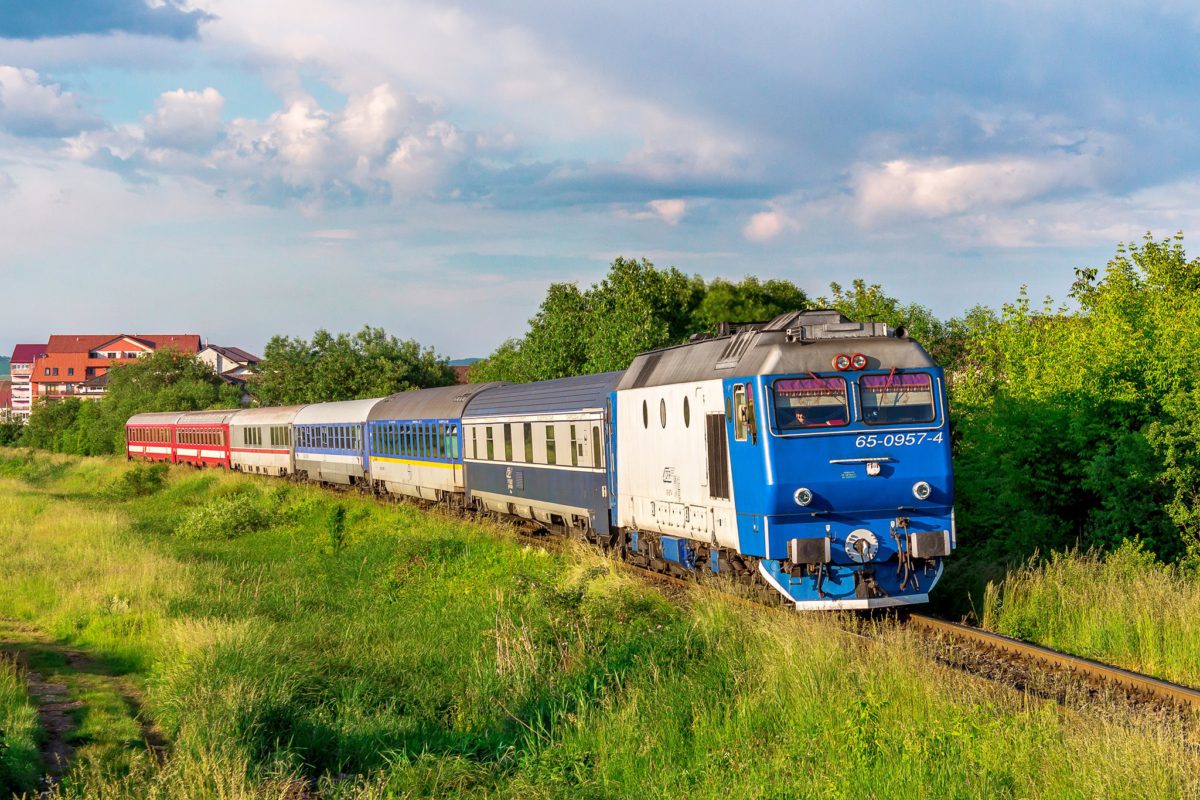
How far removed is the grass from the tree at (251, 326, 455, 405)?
45.5 meters

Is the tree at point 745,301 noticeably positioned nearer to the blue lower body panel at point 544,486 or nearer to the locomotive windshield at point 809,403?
the blue lower body panel at point 544,486

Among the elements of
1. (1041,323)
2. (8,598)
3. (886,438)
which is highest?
(1041,323)

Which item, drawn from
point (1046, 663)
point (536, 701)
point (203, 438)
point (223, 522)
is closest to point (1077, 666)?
point (1046, 663)

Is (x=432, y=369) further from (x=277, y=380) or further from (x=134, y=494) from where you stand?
(x=134, y=494)

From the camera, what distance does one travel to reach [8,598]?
20703 millimetres

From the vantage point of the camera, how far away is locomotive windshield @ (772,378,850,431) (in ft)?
42.0

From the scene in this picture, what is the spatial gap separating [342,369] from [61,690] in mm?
54632

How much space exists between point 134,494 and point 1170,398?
130ft

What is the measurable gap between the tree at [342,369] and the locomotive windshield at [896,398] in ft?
166

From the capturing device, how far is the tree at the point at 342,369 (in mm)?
65812

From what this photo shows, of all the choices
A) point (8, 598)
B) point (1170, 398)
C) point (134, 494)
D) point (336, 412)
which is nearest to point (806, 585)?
point (1170, 398)

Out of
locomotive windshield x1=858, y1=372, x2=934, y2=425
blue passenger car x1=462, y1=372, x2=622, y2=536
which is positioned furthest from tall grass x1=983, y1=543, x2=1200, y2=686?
Answer: blue passenger car x1=462, y1=372, x2=622, y2=536

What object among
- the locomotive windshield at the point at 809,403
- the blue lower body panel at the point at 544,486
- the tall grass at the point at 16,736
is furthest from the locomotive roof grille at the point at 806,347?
the tall grass at the point at 16,736

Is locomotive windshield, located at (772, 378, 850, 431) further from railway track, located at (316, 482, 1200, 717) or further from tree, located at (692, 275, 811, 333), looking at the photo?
tree, located at (692, 275, 811, 333)
